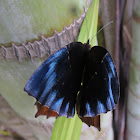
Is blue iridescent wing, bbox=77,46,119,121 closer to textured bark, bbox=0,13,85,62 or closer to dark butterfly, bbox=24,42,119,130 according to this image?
dark butterfly, bbox=24,42,119,130

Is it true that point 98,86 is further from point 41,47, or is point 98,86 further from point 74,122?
point 41,47

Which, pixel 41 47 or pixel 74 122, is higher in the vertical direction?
pixel 41 47

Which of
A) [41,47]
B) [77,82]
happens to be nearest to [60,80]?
[77,82]

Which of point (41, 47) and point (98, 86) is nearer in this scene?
point (41, 47)

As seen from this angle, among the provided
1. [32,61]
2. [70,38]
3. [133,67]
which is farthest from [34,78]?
[133,67]

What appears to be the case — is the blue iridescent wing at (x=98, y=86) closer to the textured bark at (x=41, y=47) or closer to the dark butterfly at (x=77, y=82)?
the dark butterfly at (x=77, y=82)

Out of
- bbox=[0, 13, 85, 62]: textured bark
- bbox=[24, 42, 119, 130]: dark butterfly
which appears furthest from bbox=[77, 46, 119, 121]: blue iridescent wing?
bbox=[0, 13, 85, 62]: textured bark

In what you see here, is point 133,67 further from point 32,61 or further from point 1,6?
point 1,6

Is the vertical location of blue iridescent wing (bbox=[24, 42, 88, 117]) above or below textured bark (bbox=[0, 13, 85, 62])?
below
